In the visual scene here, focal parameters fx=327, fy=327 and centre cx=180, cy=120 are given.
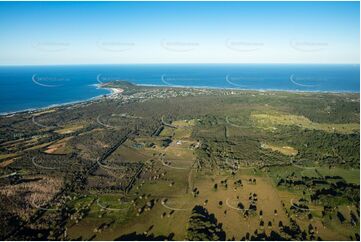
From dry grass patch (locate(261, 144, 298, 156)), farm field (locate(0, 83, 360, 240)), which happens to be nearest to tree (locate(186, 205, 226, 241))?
farm field (locate(0, 83, 360, 240))

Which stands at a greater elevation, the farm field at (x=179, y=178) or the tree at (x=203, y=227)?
the tree at (x=203, y=227)

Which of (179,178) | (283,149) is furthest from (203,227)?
(283,149)

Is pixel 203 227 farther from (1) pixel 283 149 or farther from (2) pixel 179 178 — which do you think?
(1) pixel 283 149

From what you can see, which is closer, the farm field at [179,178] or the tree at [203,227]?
the tree at [203,227]

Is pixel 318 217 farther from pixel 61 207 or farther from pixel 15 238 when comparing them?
pixel 15 238

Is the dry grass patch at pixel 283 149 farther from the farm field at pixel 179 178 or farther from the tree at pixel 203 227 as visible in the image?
the tree at pixel 203 227

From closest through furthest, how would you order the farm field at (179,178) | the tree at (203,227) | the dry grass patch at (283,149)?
1. the tree at (203,227)
2. the farm field at (179,178)
3. the dry grass patch at (283,149)

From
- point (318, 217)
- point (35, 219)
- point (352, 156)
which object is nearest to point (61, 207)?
point (35, 219)

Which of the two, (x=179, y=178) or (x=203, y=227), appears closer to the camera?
(x=203, y=227)

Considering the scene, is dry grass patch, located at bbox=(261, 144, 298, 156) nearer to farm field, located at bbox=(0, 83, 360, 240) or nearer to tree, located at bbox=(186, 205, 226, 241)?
farm field, located at bbox=(0, 83, 360, 240)

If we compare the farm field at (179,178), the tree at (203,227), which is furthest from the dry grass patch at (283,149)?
the tree at (203,227)

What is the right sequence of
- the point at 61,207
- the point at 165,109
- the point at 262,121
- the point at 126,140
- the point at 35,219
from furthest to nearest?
the point at 165,109 < the point at 262,121 < the point at 126,140 < the point at 61,207 < the point at 35,219
